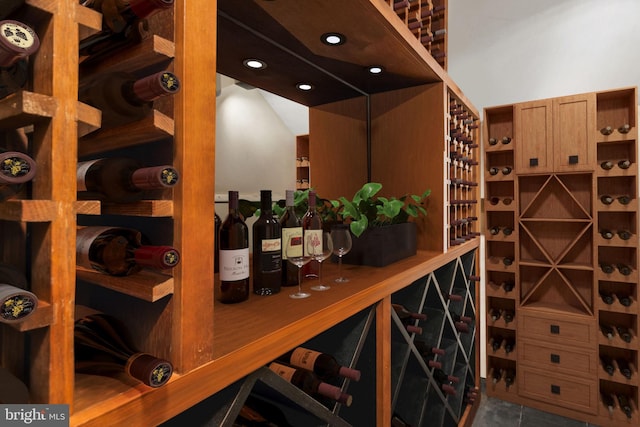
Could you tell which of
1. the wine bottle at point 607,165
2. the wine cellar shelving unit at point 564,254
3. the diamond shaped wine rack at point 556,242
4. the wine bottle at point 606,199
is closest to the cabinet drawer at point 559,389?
the wine cellar shelving unit at point 564,254

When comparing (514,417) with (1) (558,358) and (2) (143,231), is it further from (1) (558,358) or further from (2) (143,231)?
(2) (143,231)

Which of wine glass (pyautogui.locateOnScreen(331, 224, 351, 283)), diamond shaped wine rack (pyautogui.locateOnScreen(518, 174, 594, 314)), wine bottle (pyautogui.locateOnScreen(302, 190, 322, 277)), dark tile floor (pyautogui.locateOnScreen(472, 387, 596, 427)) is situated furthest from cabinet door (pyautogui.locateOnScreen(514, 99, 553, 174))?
wine bottle (pyautogui.locateOnScreen(302, 190, 322, 277))

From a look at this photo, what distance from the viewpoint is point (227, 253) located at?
0.77 metres

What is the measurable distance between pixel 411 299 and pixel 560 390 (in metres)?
2.04

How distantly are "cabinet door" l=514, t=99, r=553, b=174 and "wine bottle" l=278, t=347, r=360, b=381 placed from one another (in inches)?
99.9

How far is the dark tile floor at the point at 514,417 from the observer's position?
2.55 meters

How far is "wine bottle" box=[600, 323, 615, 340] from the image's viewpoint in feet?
8.25

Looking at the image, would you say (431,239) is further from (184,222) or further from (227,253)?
(184,222)

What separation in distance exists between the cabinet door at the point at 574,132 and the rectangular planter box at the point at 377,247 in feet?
6.43

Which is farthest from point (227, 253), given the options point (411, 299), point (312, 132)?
point (312, 132)

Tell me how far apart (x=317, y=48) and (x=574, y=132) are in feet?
7.32

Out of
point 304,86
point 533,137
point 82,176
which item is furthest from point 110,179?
point 533,137

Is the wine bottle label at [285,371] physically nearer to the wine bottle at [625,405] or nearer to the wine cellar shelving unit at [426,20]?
the wine cellar shelving unit at [426,20]

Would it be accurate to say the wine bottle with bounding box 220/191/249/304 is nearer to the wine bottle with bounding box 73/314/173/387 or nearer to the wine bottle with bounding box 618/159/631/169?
the wine bottle with bounding box 73/314/173/387
